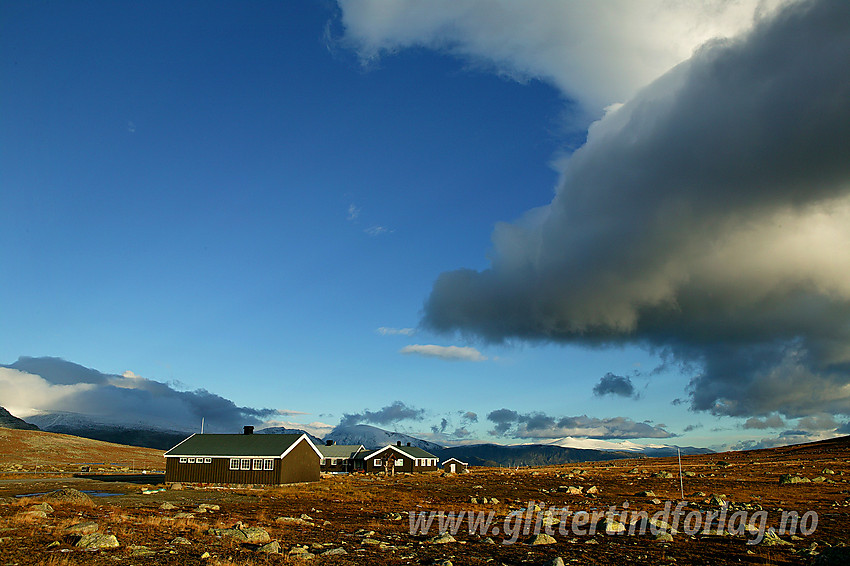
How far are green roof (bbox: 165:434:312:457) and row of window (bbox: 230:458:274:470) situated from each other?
1.82 feet

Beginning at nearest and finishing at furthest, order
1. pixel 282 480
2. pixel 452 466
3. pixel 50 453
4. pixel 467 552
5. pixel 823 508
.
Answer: pixel 467 552, pixel 823 508, pixel 282 480, pixel 452 466, pixel 50 453

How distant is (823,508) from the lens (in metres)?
36.7

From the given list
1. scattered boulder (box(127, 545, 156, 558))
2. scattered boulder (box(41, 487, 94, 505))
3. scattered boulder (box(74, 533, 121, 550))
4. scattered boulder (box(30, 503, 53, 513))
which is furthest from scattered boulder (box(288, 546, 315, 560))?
scattered boulder (box(41, 487, 94, 505))

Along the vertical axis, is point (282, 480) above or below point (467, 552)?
below

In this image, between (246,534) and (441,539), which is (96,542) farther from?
(441,539)

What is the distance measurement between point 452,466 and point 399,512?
276 feet

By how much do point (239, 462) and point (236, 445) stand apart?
2.94 m

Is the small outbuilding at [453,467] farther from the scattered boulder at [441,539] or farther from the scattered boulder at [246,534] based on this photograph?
the scattered boulder at [246,534]

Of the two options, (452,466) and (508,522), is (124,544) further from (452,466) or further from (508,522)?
(452,466)

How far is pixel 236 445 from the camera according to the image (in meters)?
61.8

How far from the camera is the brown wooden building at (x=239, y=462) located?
58625 mm

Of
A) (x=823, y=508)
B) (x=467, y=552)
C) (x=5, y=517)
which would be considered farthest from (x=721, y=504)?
(x=5, y=517)

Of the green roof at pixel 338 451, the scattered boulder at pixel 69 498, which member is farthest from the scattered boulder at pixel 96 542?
the green roof at pixel 338 451

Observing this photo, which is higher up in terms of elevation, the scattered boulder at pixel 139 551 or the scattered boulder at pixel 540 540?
the scattered boulder at pixel 139 551
